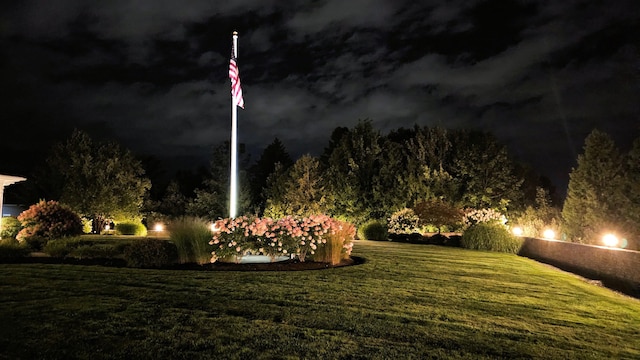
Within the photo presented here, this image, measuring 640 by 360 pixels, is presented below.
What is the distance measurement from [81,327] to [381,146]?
31.1 metres

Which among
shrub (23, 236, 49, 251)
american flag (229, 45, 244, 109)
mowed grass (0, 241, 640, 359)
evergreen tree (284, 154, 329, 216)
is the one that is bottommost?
mowed grass (0, 241, 640, 359)

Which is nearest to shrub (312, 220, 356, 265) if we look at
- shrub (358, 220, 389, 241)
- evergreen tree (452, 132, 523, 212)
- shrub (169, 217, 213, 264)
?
shrub (169, 217, 213, 264)

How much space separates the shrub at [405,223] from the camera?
2688 cm

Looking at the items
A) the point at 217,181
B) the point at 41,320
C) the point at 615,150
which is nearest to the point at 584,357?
the point at 41,320

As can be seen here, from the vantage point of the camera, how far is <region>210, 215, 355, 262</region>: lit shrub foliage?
10281 mm

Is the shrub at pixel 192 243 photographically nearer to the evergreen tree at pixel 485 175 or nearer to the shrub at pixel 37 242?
the shrub at pixel 37 242

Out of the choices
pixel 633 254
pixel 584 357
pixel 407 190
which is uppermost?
pixel 407 190

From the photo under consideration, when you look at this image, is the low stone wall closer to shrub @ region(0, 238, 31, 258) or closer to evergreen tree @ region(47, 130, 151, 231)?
shrub @ region(0, 238, 31, 258)

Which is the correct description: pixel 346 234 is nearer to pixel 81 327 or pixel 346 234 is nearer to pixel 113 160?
pixel 81 327

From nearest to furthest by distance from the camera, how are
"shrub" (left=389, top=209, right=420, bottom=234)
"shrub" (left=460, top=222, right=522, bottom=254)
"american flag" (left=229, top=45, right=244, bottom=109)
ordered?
1. "american flag" (left=229, top=45, right=244, bottom=109)
2. "shrub" (left=460, top=222, right=522, bottom=254)
3. "shrub" (left=389, top=209, right=420, bottom=234)

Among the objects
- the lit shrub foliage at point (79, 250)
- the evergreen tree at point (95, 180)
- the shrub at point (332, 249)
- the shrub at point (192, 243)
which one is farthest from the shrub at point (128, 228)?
the shrub at point (332, 249)

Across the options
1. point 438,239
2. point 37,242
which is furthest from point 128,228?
point 438,239

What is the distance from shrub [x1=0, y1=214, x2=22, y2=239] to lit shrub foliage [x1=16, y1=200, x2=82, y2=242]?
54 cm

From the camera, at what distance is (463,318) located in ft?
18.3
